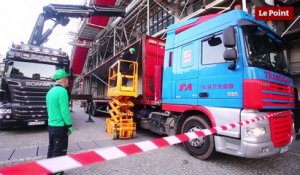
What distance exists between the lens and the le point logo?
7.50 m

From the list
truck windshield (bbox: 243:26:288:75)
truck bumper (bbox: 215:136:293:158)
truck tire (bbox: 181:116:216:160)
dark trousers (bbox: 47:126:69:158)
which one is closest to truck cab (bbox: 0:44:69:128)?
dark trousers (bbox: 47:126:69:158)

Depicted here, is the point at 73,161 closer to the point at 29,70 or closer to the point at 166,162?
the point at 166,162

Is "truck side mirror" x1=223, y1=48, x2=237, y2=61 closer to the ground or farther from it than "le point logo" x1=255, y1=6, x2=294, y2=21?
closer to the ground

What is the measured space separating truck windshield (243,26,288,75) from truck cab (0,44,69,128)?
23.2 feet

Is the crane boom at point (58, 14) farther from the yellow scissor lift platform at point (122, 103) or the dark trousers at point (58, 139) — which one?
the dark trousers at point (58, 139)

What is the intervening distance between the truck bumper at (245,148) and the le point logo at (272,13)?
487 cm

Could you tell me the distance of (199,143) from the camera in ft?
15.1

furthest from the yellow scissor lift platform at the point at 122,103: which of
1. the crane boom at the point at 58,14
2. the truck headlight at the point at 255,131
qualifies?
the crane boom at the point at 58,14

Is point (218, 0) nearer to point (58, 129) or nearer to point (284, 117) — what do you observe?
point (284, 117)

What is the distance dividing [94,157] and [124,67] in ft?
17.4

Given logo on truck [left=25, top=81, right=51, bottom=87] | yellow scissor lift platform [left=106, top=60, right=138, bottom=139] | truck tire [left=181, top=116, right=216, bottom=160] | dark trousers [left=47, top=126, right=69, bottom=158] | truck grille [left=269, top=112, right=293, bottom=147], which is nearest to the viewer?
dark trousers [left=47, top=126, right=69, bottom=158]

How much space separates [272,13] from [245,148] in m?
6.28

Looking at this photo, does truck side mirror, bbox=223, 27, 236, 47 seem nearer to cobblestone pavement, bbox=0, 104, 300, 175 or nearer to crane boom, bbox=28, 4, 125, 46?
cobblestone pavement, bbox=0, 104, 300, 175

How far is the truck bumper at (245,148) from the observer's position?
11.7 ft
